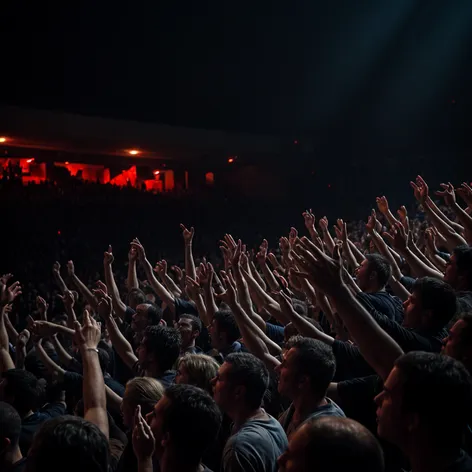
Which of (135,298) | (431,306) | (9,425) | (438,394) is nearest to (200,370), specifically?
(9,425)

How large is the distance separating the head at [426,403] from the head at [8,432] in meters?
1.42

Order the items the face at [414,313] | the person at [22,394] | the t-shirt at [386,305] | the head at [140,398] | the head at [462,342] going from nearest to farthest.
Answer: the head at [462,342], the head at [140,398], the face at [414,313], the person at [22,394], the t-shirt at [386,305]

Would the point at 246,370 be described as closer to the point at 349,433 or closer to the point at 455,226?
the point at 349,433

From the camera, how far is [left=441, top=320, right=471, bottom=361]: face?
2100 millimetres

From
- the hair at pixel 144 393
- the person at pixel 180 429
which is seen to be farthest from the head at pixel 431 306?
the hair at pixel 144 393

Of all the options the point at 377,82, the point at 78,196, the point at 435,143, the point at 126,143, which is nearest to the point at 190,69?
the point at 126,143

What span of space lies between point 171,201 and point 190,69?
3.70 metres

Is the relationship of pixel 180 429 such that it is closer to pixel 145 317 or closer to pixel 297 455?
pixel 297 455

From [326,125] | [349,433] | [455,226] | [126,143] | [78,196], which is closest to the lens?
[349,433]

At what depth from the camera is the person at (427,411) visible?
1.55 meters

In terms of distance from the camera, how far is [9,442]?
221cm

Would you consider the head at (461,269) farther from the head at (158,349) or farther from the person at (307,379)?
the head at (158,349)

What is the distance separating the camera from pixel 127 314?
17.1 feet

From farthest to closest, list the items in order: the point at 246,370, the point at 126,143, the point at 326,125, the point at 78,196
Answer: the point at 326,125
the point at 126,143
the point at 78,196
the point at 246,370
